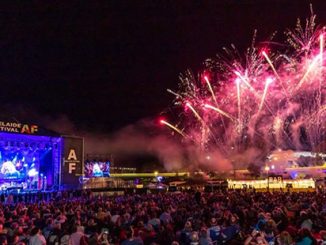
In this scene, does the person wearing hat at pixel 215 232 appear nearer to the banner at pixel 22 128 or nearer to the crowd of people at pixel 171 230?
the crowd of people at pixel 171 230

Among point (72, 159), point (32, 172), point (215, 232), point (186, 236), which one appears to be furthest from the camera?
point (72, 159)

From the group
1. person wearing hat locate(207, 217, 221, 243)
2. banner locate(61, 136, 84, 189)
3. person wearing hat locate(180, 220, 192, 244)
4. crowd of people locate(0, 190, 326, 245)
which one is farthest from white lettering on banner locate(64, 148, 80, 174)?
person wearing hat locate(180, 220, 192, 244)

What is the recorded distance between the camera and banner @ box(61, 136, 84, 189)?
1404 inches

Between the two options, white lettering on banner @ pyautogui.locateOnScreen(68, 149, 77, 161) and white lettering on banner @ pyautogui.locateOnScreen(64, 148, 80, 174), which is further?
white lettering on banner @ pyautogui.locateOnScreen(68, 149, 77, 161)

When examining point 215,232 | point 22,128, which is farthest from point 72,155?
point 215,232

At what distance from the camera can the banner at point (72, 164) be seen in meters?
35.7

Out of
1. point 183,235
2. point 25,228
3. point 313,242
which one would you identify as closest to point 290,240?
point 313,242

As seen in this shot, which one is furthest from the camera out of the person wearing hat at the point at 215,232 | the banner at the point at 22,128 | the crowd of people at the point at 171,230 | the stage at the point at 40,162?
the stage at the point at 40,162

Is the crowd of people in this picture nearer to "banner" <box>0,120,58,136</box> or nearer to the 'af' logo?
"banner" <box>0,120,58,136</box>

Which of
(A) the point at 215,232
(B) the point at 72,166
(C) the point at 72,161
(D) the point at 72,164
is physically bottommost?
(A) the point at 215,232

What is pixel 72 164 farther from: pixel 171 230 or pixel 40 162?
pixel 171 230

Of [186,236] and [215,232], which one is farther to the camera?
[215,232]

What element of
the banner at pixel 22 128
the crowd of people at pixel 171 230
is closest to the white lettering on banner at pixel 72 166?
the banner at pixel 22 128

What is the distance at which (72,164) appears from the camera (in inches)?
1431
